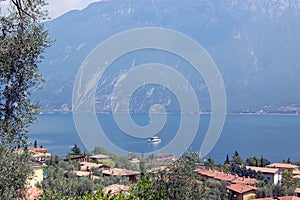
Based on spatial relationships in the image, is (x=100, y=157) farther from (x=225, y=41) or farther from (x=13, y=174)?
(x=225, y=41)

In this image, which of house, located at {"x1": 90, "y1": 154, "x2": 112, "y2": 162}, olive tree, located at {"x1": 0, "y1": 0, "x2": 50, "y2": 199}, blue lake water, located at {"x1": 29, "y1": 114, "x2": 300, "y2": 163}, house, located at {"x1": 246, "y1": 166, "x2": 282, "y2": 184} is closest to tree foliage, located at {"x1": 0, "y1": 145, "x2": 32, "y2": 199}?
olive tree, located at {"x1": 0, "y1": 0, "x2": 50, "y2": 199}

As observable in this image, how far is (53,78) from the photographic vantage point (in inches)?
4424

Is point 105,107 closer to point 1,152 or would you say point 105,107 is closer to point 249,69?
point 1,152

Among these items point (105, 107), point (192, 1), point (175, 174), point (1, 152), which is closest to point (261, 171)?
point (175, 174)

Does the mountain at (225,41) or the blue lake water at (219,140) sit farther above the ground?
the mountain at (225,41)

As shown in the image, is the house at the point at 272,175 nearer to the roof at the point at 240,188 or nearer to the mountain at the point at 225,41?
the roof at the point at 240,188

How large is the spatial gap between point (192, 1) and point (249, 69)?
48.8 metres

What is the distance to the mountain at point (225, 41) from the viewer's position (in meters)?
122

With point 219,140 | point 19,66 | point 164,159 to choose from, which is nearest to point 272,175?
point 164,159

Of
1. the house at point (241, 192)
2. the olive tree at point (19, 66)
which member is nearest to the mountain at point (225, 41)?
the house at point (241, 192)

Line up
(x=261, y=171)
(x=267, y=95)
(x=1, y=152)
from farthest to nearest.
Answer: (x=267, y=95) → (x=261, y=171) → (x=1, y=152)

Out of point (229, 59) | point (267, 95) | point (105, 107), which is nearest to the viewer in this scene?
point (105, 107)

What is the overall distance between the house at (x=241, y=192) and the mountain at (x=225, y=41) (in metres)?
68.1

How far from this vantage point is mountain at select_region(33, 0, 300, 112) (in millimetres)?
121812
